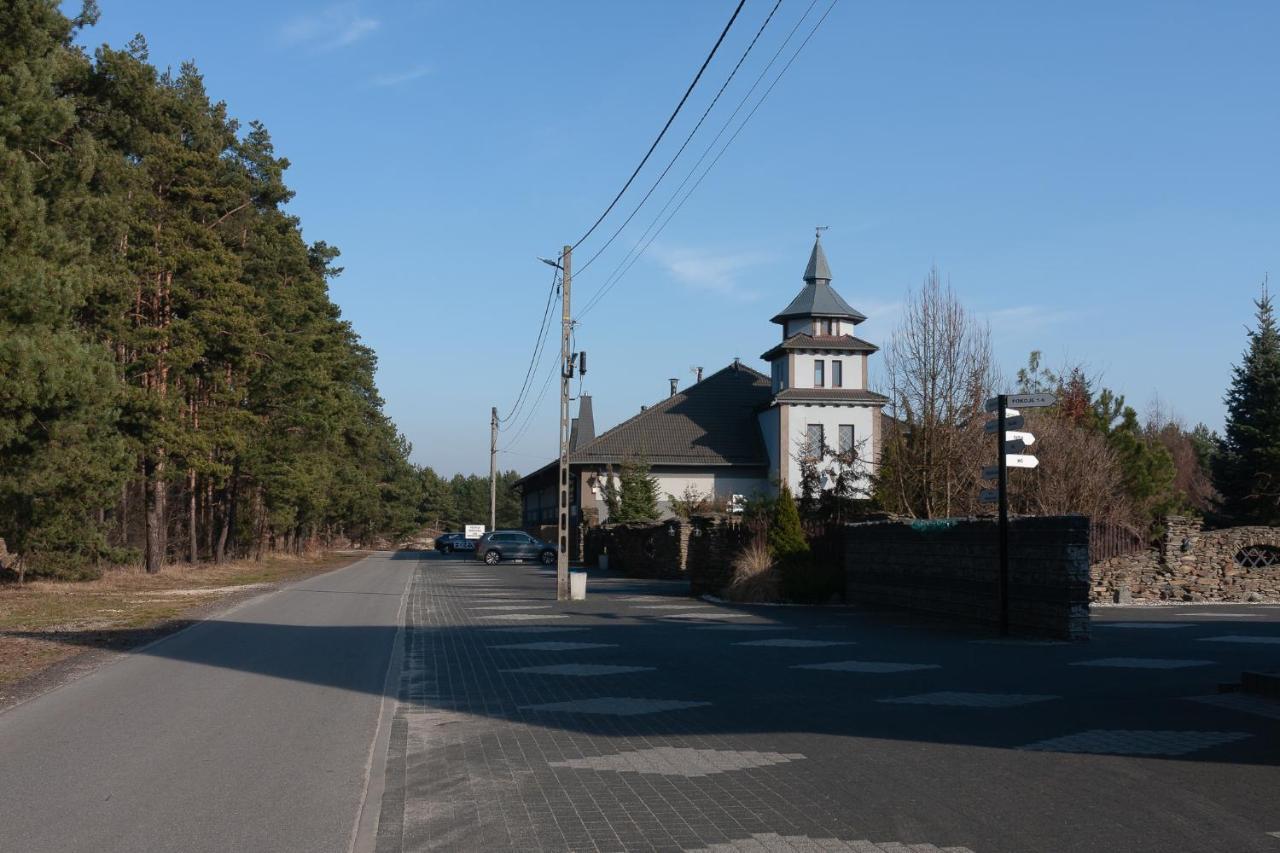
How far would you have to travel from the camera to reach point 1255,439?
4069 cm

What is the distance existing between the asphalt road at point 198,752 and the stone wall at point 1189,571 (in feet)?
57.9

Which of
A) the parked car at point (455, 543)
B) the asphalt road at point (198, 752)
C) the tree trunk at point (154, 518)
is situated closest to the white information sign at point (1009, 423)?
the asphalt road at point (198, 752)

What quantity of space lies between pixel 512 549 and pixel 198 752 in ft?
169

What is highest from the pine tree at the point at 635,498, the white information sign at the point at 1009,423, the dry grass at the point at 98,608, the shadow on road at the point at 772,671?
the white information sign at the point at 1009,423

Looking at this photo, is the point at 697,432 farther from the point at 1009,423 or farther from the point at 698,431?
the point at 1009,423

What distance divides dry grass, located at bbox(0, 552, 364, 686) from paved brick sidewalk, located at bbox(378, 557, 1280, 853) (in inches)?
217

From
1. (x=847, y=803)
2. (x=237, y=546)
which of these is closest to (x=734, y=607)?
(x=847, y=803)

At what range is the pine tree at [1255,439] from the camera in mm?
39938

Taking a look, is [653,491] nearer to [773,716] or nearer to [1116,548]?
[1116,548]

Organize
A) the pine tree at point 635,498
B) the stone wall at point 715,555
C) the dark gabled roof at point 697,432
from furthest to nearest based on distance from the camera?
the dark gabled roof at point 697,432
the pine tree at point 635,498
the stone wall at point 715,555

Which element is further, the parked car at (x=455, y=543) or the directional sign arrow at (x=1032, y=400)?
the parked car at (x=455, y=543)

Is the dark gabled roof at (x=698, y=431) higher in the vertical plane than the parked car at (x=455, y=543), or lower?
higher

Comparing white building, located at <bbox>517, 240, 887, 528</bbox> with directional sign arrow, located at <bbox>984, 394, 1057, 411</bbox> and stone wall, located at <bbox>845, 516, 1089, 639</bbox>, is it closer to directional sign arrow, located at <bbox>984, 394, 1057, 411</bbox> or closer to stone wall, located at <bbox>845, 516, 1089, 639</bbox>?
stone wall, located at <bbox>845, 516, 1089, 639</bbox>

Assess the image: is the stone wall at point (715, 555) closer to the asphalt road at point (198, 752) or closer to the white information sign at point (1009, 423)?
the white information sign at point (1009, 423)
